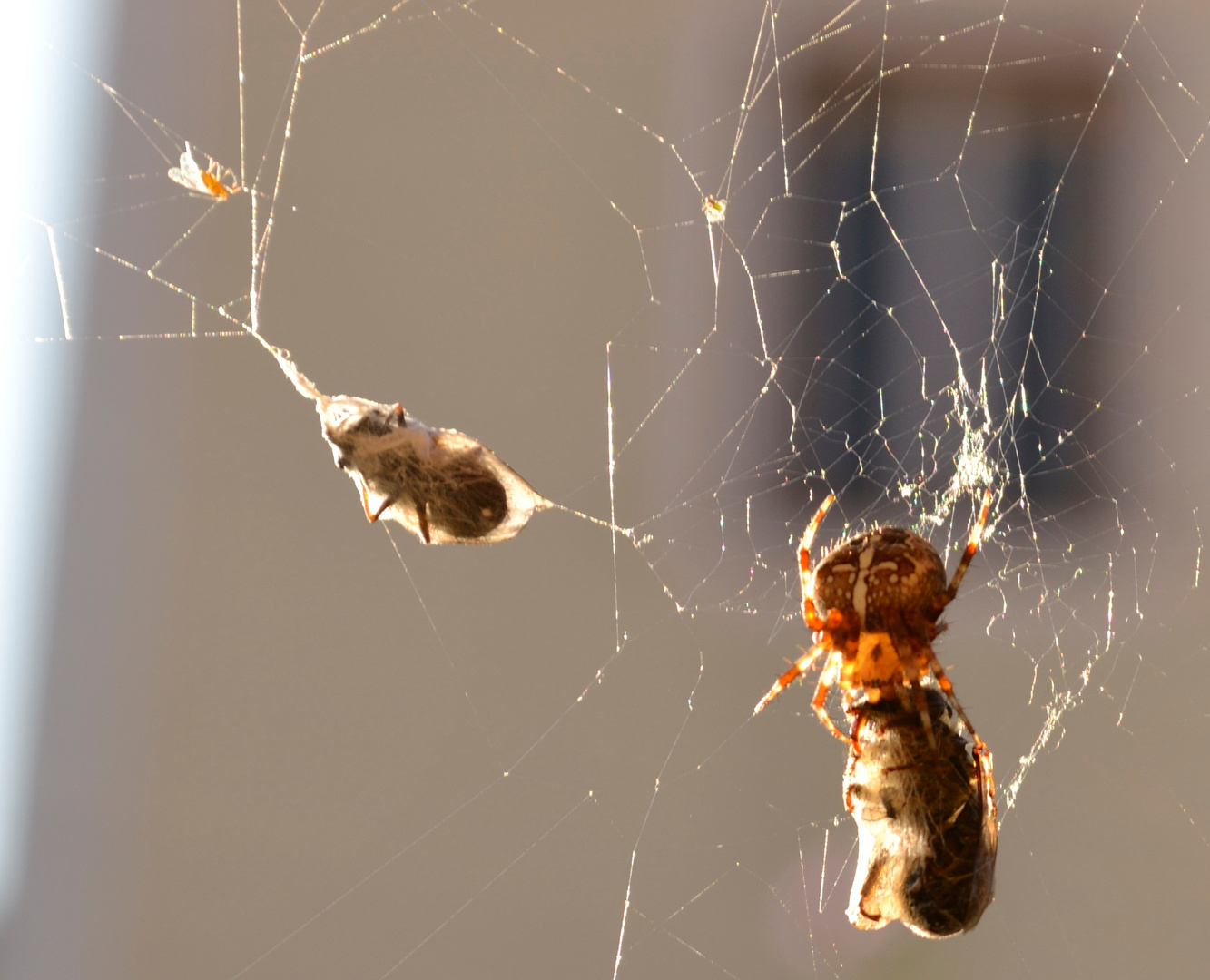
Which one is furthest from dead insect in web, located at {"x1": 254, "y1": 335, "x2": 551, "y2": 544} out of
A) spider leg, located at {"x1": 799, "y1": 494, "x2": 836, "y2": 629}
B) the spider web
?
the spider web

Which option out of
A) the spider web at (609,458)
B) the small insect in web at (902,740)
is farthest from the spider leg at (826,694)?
the spider web at (609,458)

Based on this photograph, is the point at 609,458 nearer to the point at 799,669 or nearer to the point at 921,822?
the point at 799,669

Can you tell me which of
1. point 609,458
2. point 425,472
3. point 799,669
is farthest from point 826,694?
point 609,458

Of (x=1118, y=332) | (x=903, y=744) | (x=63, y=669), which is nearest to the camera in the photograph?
(x=903, y=744)

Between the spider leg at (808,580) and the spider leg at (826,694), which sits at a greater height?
the spider leg at (808,580)

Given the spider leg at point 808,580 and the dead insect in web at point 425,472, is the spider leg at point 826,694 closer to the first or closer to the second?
the spider leg at point 808,580

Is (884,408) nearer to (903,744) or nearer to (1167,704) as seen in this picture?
(1167,704)

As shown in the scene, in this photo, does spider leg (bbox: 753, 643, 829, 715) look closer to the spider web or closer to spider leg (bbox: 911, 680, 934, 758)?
spider leg (bbox: 911, 680, 934, 758)

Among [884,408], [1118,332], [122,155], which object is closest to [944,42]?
[1118,332]
